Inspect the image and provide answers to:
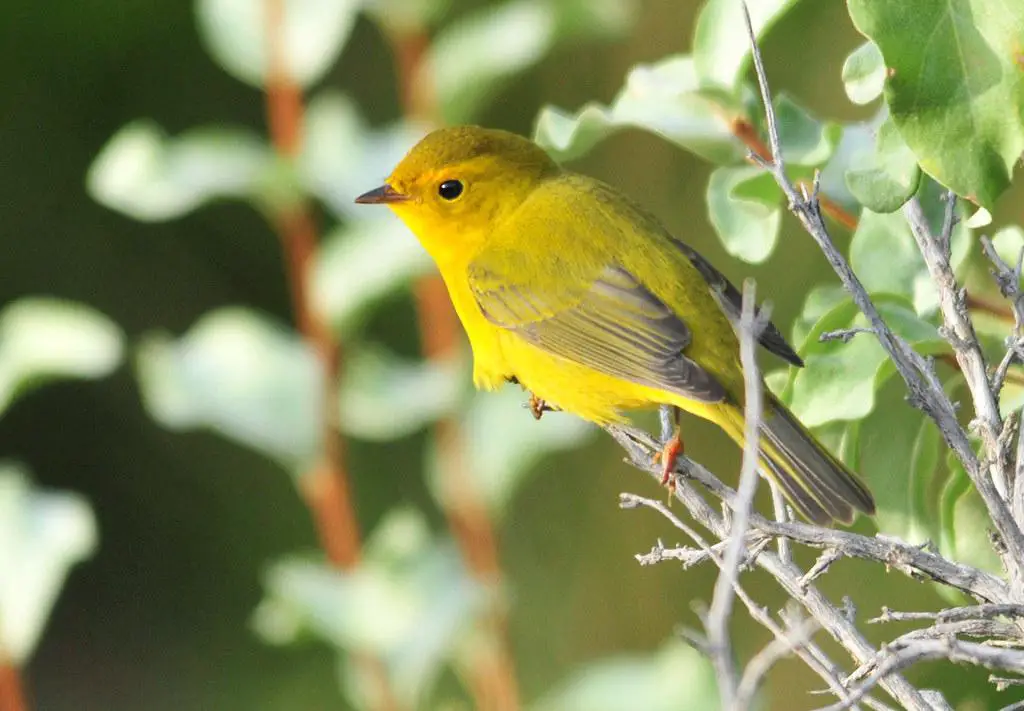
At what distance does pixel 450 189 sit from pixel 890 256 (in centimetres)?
106

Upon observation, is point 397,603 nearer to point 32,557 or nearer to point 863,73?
point 32,557

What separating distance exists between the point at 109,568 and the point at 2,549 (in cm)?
274

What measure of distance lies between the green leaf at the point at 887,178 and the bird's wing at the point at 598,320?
1.80ft

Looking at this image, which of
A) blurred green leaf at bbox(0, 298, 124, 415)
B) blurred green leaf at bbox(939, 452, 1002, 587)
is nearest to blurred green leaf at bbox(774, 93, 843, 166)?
blurred green leaf at bbox(939, 452, 1002, 587)

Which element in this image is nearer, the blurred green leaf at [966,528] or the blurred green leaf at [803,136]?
the blurred green leaf at [966,528]

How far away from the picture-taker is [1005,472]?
4.89 feet

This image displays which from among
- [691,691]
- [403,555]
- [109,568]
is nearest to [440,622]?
[403,555]

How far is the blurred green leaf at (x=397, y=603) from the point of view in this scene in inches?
85.4

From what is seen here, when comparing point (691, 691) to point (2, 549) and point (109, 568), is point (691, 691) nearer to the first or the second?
point (2, 549)

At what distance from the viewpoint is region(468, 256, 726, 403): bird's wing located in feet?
7.35

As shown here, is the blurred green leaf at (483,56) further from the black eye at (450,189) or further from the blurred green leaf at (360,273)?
the blurred green leaf at (360,273)

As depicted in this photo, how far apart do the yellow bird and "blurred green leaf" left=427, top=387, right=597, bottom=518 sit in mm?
55

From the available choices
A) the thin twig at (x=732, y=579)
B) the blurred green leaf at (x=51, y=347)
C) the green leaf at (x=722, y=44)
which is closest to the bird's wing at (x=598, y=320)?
the green leaf at (x=722, y=44)

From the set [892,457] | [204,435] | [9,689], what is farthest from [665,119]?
[204,435]
